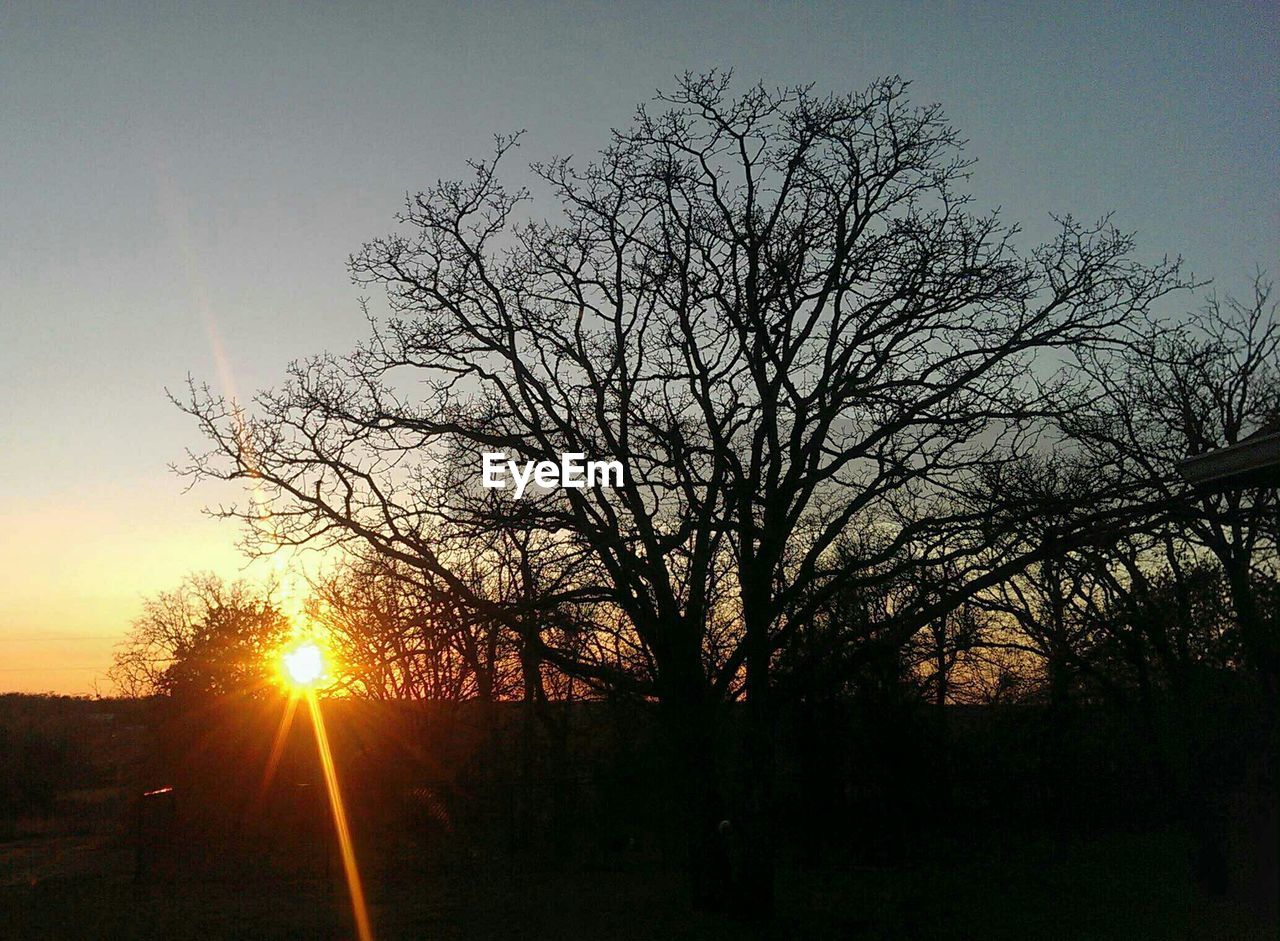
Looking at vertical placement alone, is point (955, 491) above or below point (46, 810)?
above

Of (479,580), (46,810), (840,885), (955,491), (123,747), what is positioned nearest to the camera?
(955,491)

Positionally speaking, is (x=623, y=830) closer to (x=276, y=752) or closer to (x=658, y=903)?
(x=658, y=903)

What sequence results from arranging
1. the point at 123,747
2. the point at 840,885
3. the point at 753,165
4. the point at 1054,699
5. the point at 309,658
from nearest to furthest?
the point at 753,165 → the point at 840,885 → the point at 309,658 → the point at 1054,699 → the point at 123,747

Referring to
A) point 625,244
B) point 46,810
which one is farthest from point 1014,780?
point 46,810

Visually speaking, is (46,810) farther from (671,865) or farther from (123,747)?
(671,865)

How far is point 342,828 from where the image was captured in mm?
24156

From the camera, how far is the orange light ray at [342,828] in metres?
14.0

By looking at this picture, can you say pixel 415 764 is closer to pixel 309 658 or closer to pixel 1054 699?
pixel 309 658

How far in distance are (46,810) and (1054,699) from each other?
31587 mm

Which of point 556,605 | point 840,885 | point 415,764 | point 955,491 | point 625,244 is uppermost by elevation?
point 625,244

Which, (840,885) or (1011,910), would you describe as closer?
(1011,910)

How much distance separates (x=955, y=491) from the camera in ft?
38.7

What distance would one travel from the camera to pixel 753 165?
1327 cm

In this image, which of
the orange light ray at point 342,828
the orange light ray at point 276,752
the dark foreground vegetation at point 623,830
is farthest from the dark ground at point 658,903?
the orange light ray at point 276,752
